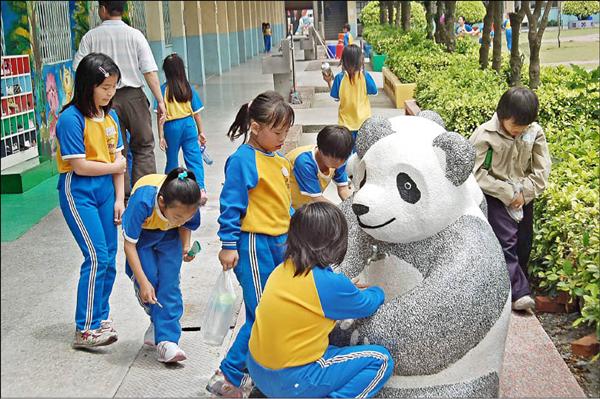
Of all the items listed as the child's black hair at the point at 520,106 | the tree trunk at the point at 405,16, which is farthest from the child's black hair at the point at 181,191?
the tree trunk at the point at 405,16

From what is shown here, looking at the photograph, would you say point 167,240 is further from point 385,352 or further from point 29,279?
point 29,279

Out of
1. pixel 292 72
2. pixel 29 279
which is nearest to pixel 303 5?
pixel 292 72

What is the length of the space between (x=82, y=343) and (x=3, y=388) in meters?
2.95

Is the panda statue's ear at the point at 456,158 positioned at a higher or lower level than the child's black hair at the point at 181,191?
higher

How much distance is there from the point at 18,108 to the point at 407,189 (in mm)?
6131

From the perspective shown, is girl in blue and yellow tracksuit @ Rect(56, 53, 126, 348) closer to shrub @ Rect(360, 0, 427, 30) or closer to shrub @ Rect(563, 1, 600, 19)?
shrub @ Rect(563, 1, 600, 19)

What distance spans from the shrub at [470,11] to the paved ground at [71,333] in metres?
33.0

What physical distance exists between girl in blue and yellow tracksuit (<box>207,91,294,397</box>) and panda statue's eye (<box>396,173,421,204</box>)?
0.58 metres

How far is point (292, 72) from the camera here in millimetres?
14273

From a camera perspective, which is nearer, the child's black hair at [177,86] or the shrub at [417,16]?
the child's black hair at [177,86]

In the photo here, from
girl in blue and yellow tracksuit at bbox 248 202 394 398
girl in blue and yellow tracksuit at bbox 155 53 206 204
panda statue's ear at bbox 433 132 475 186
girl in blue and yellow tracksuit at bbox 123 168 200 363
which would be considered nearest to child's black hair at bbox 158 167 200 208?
girl in blue and yellow tracksuit at bbox 123 168 200 363

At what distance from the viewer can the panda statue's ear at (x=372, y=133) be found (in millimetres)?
3670

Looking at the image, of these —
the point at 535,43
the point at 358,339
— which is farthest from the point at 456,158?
the point at 535,43

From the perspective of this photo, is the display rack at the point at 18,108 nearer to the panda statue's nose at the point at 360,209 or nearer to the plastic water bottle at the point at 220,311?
the plastic water bottle at the point at 220,311
